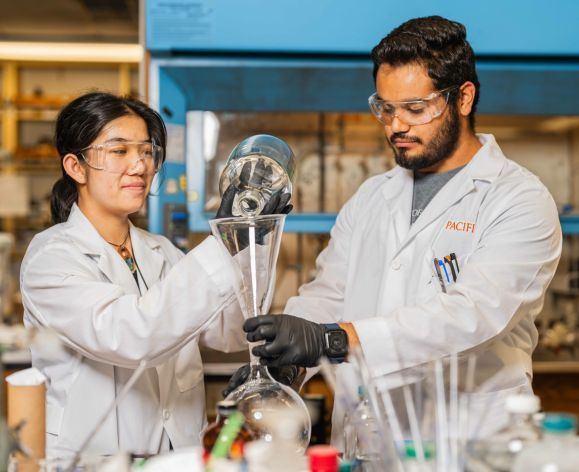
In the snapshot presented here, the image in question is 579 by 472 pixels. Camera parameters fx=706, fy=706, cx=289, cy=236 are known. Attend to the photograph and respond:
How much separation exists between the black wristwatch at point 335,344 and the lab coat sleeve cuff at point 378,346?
6 cm

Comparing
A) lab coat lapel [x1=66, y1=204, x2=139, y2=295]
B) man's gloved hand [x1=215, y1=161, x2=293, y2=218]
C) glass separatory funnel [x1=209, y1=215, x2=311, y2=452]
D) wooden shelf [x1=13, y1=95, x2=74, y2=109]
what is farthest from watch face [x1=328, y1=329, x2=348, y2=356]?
wooden shelf [x1=13, y1=95, x2=74, y2=109]

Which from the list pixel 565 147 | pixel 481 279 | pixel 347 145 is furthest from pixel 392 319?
pixel 565 147

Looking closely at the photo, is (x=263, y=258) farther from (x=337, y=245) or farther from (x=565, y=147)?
(x=565, y=147)

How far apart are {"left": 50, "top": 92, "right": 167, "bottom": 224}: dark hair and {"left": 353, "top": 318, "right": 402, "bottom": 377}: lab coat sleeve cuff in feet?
2.31

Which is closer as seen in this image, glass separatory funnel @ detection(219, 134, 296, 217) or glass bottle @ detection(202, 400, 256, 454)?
glass bottle @ detection(202, 400, 256, 454)

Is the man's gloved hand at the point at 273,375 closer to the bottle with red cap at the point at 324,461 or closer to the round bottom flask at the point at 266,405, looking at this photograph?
the round bottom flask at the point at 266,405

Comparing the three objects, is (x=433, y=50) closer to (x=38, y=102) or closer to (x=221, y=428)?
(x=221, y=428)

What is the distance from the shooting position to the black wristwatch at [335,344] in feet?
4.19

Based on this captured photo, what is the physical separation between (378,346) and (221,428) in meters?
0.47

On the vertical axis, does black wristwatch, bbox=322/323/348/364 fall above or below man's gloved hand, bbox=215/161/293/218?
below

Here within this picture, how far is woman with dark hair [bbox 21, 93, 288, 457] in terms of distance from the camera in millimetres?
1308

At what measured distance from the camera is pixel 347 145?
13.2ft

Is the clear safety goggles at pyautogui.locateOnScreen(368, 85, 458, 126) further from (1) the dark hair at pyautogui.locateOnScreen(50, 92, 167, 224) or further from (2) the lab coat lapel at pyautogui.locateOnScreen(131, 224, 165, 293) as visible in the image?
(2) the lab coat lapel at pyautogui.locateOnScreen(131, 224, 165, 293)

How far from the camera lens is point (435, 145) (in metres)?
1.73
